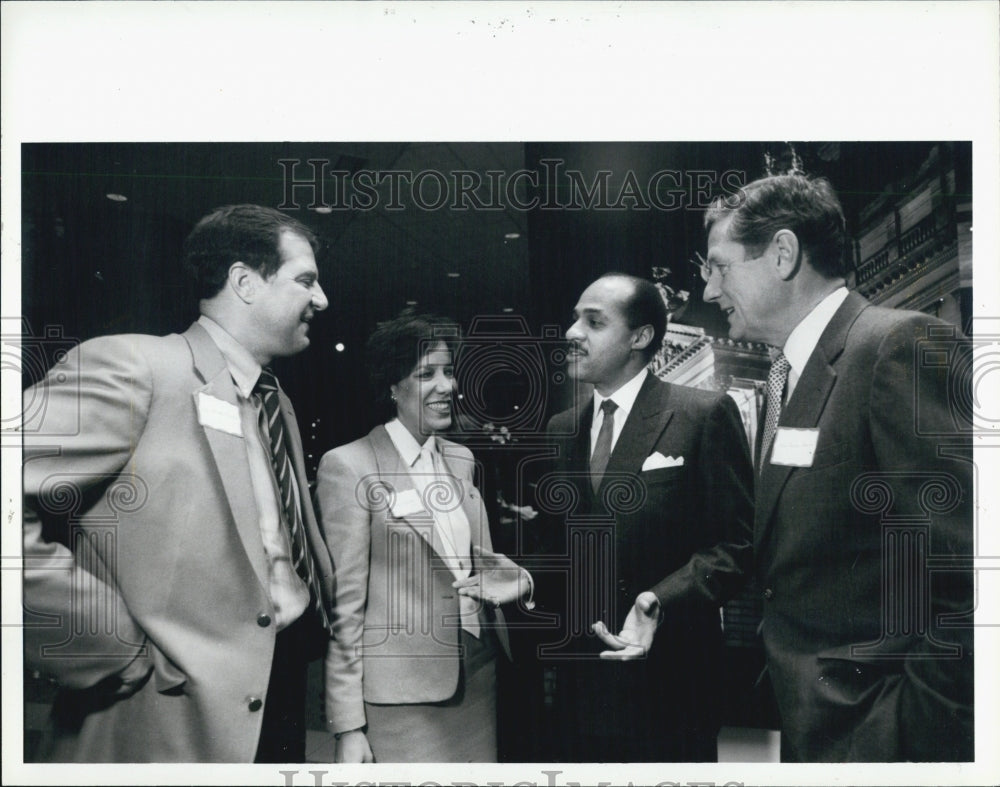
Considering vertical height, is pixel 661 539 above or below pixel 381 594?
above

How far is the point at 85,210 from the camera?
→ 3852 millimetres

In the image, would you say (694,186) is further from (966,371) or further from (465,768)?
(465,768)

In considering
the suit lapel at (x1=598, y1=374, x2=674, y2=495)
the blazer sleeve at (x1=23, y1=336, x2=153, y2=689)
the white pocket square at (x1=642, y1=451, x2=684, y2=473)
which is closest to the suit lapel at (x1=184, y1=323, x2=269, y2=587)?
the blazer sleeve at (x1=23, y1=336, x2=153, y2=689)

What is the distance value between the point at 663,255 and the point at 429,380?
98 centimetres

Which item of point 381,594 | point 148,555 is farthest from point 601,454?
point 148,555

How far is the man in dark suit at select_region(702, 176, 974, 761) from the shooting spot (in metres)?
3.79

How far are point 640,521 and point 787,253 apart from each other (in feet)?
3.73

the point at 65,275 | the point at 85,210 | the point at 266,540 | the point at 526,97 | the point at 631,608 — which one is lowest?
the point at 631,608

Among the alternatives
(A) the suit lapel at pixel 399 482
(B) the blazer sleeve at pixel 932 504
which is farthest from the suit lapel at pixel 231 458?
(B) the blazer sleeve at pixel 932 504

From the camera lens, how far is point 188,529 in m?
3.68

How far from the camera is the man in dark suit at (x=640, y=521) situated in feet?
12.5

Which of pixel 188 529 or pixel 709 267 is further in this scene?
pixel 709 267

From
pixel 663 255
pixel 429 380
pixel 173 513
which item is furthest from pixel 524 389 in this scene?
pixel 173 513

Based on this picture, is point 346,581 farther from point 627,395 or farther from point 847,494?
point 847,494
